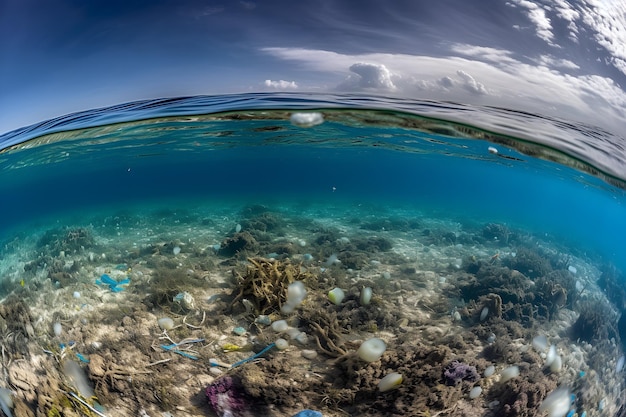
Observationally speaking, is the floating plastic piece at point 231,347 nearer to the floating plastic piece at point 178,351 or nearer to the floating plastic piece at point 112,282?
the floating plastic piece at point 178,351

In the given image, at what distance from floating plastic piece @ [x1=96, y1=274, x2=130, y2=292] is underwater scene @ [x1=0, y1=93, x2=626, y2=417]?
18 mm

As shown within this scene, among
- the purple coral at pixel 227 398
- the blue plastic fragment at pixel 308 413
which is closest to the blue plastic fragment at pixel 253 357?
the purple coral at pixel 227 398

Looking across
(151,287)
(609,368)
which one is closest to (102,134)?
(151,287)

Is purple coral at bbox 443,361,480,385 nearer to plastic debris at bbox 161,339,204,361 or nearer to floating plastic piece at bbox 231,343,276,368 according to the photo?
floating plastic piece at bbox 231,343,276,368

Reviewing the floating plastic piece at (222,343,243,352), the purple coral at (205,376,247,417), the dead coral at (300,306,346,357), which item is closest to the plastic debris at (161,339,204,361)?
the floating plastic piece at (222,343,243,352)

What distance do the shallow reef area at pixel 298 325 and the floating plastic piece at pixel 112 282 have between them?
1 cm

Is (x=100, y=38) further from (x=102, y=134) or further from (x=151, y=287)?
(x=102, y=134)

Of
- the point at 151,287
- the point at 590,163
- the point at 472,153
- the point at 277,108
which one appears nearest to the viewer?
the point at 151,287

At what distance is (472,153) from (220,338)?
675cm

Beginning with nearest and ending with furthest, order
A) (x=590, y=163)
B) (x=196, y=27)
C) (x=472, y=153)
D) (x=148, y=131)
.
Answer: (x=196, y=27) → (x=590, y=163) → (x=148, y=131) → (x=472, y=153)

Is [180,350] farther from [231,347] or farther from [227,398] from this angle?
[227,398]

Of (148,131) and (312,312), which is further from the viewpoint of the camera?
(148,131)

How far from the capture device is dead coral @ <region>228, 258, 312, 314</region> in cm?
278

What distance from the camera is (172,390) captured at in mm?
2631
